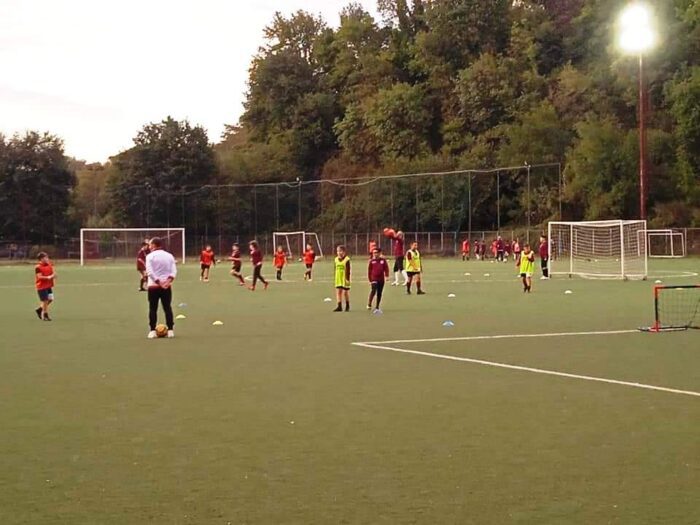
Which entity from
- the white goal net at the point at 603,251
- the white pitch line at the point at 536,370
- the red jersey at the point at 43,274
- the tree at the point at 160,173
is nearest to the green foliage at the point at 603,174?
the white goal net at the point at 603,251

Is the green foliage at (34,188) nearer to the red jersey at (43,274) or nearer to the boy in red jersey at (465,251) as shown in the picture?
the boy in red jersey at (465,251)

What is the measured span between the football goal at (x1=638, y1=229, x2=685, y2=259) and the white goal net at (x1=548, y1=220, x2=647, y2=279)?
13.3 m

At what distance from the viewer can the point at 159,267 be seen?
1789 centimetres

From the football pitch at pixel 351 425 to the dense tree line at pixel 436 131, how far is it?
6022 centimetres

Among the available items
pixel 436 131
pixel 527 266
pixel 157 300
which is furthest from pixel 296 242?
pixel 157 300

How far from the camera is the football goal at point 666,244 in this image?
70.4 metres

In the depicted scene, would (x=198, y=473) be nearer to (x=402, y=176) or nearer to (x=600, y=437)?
(x=600, y=437)

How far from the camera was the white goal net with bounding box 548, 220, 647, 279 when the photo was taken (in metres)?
43.0

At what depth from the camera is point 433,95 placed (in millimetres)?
96438

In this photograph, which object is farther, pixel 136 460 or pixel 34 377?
pixel 34 377

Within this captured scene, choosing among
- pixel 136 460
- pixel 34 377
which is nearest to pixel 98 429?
pixel 136 460

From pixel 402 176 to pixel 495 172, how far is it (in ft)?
24.1

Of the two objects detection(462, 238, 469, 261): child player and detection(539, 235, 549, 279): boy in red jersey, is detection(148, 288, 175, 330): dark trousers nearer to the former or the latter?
detection(539, 235, 549, 279): boy in red jersey

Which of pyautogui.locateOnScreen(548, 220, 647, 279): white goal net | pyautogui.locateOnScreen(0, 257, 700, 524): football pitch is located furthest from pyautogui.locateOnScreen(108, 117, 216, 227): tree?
pyautogui.locateOnScreen(0, 257, 700, 524): football pitch
